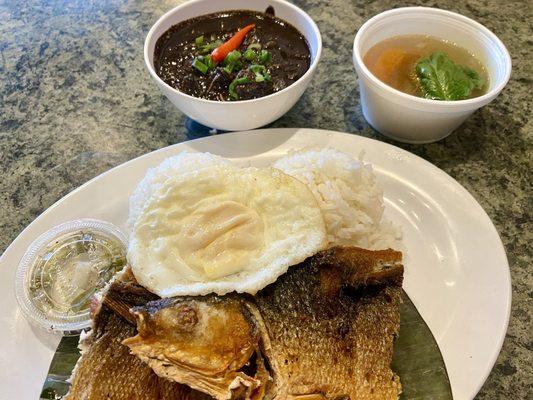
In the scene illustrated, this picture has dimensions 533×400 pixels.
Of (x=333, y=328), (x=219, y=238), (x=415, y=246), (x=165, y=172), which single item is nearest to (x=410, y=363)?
(x=333, y=328)

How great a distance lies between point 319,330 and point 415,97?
1.06 m

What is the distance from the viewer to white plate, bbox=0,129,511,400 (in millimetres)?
1674

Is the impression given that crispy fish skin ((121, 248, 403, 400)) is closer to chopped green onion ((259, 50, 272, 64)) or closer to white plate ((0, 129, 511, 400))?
white plate ((0, 129, 511, 400))

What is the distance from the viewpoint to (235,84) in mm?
2010

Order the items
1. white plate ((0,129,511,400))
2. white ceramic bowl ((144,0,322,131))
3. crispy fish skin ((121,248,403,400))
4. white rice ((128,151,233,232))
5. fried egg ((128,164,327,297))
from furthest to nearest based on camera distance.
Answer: white ceramic bowl ((144,0,322,131)) → white rice ((128,151,233,232)) → white plate ((0,129,511,400)) → fried egg ((128,164,327,297)) → crispy fish skin ((121,248,403,400))

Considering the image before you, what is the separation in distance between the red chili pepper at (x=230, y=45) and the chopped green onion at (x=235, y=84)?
14cm

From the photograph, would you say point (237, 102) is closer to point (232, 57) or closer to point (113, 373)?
point (232, 57)

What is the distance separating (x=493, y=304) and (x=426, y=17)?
1.36m

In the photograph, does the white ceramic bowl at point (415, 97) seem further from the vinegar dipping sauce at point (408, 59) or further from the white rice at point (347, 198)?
the white rice at point (347, 198)

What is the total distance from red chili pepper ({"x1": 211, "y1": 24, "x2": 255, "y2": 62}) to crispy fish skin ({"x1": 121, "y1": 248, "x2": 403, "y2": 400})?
1012 millimetres

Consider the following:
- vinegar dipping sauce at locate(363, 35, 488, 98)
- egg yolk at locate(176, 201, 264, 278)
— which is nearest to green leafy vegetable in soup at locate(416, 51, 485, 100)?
vinegar dipping sauce at locate(363, 35, 488, 98)

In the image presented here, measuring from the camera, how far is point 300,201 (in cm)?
168

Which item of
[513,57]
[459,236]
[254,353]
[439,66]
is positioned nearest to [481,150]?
[439,66]

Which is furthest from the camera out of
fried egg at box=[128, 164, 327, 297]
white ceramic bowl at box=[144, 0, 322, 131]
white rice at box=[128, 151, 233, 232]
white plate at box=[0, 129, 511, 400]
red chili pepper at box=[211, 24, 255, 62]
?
red chili pepper at box=[211, 24, 255, 62]
